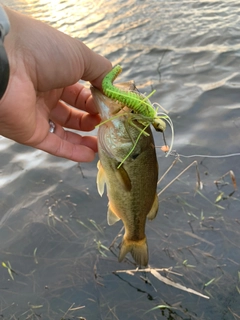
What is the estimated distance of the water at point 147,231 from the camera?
12.2ft

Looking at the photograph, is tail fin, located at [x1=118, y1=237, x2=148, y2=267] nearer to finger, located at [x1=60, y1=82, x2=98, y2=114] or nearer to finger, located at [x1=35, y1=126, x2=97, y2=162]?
finger, located at [x1=35, y1=126, x2=97, y2=162]

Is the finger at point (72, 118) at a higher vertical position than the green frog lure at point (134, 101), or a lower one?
lower

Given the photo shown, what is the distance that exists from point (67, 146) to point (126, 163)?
2.47ft

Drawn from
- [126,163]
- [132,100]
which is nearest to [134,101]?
[132,100]

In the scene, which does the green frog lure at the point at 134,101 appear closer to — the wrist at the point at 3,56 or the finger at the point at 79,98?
the wrist at the point at 3,56

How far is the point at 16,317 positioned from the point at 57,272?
597 millimetres

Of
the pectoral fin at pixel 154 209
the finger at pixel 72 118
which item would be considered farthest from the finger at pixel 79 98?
the pectoral fin at pixel 154 209

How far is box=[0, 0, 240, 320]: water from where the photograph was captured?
3.73 m

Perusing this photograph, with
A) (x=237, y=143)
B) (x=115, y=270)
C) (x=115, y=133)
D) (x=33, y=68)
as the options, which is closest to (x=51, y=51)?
(x=33, y=68)

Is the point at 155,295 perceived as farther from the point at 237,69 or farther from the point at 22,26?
the point at 237,69

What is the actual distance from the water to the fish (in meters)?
0.96

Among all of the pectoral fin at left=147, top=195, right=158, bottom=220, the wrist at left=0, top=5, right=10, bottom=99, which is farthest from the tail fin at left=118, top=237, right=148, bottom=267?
the wrist at left=0, top=5, right=10, bottom=99

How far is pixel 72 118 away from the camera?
12.0ft

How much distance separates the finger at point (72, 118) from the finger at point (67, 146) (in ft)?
0.54
